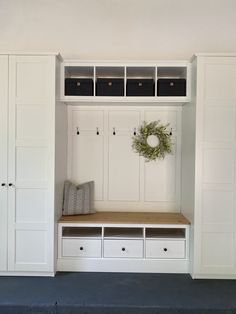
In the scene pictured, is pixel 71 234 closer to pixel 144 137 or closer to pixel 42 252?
pixel 42 252

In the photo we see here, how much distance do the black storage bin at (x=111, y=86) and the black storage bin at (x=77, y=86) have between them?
4.3 inches

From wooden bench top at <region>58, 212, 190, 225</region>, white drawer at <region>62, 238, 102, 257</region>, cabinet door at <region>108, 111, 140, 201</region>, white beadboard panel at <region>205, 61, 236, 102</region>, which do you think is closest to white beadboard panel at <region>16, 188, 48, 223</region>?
wooden bench top at <region>58, 212, 190, 225</region>

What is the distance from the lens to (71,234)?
344cm

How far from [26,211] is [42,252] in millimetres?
413

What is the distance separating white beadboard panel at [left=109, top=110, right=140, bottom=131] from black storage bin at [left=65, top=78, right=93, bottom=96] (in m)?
0.47

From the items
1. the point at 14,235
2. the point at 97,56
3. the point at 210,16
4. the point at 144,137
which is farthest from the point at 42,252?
the point at 210,16

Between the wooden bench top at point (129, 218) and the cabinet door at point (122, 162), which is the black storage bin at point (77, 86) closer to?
the cabinet door at point (122, 162)

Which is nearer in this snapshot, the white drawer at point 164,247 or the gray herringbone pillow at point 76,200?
the white drawer at point 164,247

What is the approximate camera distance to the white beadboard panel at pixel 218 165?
123 inches

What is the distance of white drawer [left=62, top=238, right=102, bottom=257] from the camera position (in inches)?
131

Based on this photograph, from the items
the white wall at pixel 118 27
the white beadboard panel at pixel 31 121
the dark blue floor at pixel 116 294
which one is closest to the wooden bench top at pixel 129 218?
the dark blue floor at pixel 116 294

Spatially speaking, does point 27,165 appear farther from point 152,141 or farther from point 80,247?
point 152,141

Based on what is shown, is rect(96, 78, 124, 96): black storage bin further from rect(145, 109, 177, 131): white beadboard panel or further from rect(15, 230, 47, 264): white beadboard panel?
rect(15, 230, 47, 264): white beadboard panel

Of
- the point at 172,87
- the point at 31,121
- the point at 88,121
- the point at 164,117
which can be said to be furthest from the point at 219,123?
the point at 31,121
